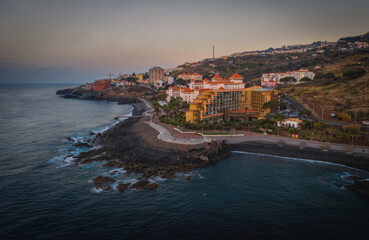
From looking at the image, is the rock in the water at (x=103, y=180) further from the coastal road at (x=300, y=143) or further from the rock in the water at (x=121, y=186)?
the coastal road at (x=300, y=143)

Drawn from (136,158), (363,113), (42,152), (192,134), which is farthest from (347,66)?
(42,152)

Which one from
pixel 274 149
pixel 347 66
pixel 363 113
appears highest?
pixel 347 66

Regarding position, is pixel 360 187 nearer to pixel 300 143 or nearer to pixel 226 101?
pixel 300 143

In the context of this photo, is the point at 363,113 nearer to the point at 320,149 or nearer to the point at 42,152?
the point at 320,149

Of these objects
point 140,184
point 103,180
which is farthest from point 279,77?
point 103,180

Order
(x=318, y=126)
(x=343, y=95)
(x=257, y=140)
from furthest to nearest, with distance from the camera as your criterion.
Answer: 1. (x=343, y=95)
2. (x=318, y=126)
3. (x=257, y=140)

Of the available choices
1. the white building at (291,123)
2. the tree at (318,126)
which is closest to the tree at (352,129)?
the tree at (318,126)
